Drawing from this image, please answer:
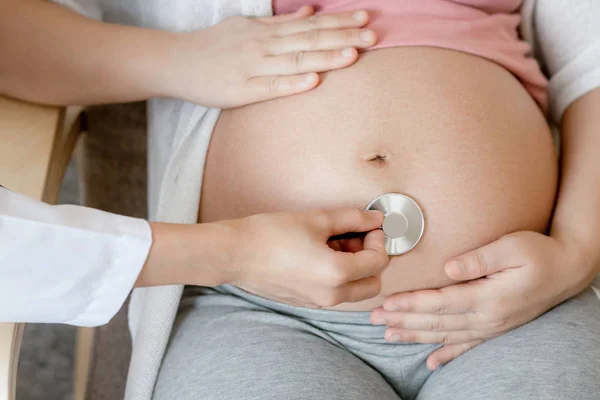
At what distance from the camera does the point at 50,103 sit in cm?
82

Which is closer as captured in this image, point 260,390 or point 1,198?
point 1,198

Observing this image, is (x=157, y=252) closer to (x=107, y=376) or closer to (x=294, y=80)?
(x=294, y=80)

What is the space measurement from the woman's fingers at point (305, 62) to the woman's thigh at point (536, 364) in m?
0.40

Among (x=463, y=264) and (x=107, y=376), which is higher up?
(x=463, y=264)

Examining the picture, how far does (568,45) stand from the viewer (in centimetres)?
92

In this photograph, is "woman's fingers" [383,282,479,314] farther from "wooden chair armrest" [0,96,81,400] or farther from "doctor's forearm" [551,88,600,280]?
"wooden chair armrest" [0,96,81,400]

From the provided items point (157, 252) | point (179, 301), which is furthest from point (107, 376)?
point (157, 252)

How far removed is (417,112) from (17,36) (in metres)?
0.51

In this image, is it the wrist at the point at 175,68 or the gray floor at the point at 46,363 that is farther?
the gray floor at the point at 46,363

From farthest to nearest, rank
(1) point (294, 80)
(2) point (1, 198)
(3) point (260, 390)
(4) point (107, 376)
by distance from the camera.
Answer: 1. (4) point (107, 376)
2. (1) point (294, 80)
3. (3) point (260, 390)
4. (2) point (1, 198)

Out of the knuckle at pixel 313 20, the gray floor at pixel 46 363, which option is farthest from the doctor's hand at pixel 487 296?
A: the gray floor at pixel 46 363

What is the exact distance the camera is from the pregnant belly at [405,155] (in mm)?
746

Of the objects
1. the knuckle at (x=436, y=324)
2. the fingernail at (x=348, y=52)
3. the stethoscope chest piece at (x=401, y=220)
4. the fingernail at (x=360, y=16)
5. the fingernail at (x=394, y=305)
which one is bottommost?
the knuckle at (x=436, y=324)

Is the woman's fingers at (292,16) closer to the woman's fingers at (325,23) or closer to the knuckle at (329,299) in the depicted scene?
the woman's fingers at (325,23)
